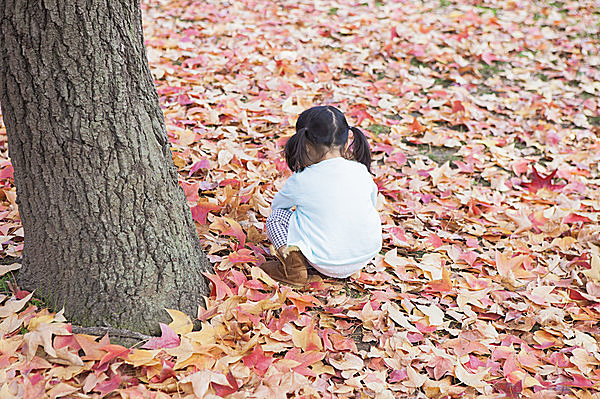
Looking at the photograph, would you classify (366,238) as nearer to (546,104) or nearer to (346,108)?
(346,108)

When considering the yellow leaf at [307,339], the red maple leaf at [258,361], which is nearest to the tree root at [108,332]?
the red maple leaf at [258,361]

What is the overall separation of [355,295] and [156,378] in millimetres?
986

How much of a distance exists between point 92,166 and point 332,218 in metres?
0.99

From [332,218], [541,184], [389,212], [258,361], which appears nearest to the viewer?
[258,361]

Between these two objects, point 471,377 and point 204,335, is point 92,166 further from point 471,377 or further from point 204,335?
point 471,377

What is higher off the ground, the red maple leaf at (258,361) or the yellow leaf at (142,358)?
the yellow leaf at (142,358)

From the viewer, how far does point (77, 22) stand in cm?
180

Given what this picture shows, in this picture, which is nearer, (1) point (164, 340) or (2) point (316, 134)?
(1) point (164, 340)

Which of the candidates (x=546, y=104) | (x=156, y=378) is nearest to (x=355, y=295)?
(x=156, y=378)

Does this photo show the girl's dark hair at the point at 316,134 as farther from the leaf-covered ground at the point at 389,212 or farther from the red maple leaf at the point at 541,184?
the red maple leaf at the point at 541,184

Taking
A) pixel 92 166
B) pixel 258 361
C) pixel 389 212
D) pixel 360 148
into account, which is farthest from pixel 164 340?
pixel 389 212

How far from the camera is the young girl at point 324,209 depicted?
2473 millimetres

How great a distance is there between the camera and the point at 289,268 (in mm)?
2512

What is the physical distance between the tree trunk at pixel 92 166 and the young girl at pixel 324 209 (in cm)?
51
